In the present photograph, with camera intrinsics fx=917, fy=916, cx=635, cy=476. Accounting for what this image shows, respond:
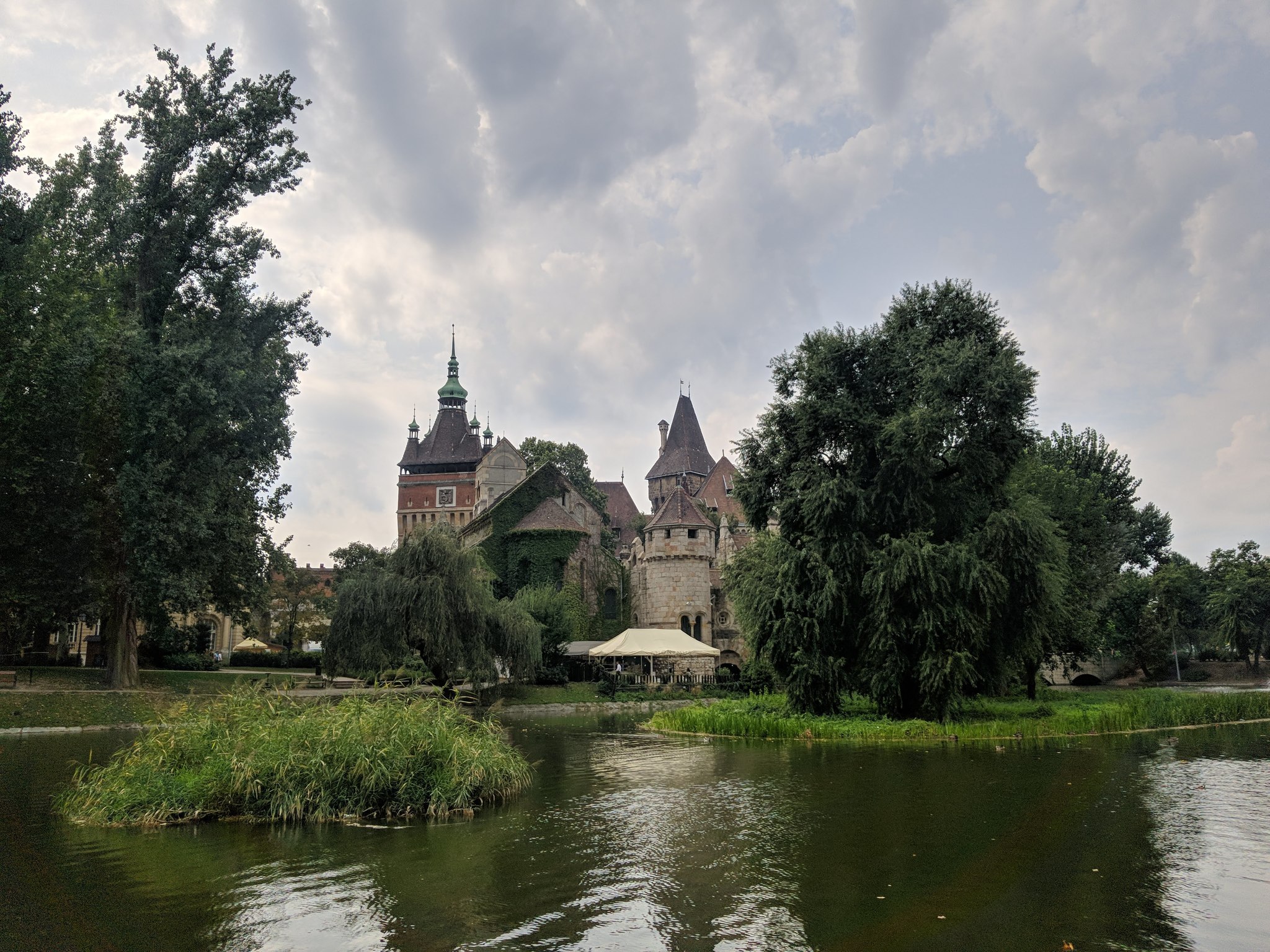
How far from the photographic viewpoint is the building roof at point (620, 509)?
85.5 m

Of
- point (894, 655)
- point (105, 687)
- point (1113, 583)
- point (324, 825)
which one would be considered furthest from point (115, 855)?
point (1113, 583)

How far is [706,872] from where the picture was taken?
8.28 metres

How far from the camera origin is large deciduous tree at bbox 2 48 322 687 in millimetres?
26484

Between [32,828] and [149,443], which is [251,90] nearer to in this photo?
[149,443]

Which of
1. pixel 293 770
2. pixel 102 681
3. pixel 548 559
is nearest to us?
pixel 293 770

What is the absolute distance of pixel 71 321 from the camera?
25828mm

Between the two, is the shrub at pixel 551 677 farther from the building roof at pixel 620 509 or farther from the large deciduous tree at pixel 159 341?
the building roof at pixel 620 509

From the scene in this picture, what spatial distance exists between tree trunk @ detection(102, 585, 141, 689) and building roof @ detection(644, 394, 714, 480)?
198 ft

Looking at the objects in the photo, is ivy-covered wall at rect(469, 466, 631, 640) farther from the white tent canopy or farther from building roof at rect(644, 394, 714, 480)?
building roof at rect(644, 394, 714, 480)

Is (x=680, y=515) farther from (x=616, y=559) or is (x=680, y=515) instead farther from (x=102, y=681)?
(x=102, y=681)

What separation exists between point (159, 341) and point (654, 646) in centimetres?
2030

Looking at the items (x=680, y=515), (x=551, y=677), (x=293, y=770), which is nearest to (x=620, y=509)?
(x=680, y=515)

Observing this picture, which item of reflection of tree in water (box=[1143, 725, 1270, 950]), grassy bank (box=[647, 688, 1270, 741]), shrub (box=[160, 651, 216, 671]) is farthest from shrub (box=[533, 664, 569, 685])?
reflection of tree in water (box=[1143, 725, 1270, 950])

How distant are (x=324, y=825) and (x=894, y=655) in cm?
1433
